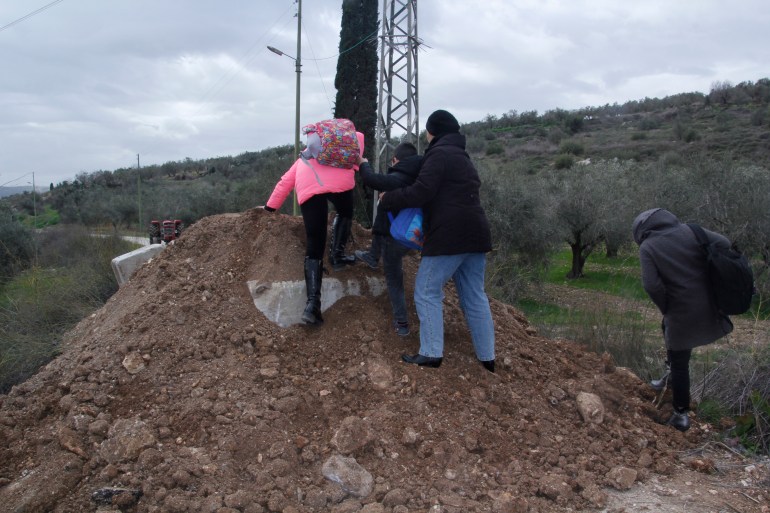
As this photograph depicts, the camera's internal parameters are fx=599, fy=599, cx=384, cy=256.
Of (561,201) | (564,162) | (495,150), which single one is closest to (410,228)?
→ (561,201)

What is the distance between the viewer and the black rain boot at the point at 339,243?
4887 mm

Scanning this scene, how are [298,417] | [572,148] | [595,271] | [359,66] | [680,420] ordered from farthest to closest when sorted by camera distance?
1. [572,148]
2. [595,271]
3. [359,66]
4. [680,420]
5. [298,417]

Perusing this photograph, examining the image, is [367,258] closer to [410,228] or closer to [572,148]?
[410,228]

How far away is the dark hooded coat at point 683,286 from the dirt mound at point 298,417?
708mm

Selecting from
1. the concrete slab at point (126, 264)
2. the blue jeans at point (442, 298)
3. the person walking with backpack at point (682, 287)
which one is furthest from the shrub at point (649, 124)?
the blue jeans at point (442, 298)

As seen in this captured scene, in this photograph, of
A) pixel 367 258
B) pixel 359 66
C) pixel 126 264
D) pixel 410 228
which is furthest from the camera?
pixel 359 66

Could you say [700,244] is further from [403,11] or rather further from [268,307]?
[403,11]

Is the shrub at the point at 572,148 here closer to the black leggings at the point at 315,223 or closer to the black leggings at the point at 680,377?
the black leggings at the point at 680,377

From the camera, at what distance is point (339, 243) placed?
16.1 ft

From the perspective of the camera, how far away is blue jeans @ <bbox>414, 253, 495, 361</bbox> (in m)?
4.04

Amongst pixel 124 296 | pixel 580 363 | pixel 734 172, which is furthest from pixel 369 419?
pixel 734 172

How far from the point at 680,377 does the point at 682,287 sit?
645 millimetres

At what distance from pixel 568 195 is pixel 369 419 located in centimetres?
1511

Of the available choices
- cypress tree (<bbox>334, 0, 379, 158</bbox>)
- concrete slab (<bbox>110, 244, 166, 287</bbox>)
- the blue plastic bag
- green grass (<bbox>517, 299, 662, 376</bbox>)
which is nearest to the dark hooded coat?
green grass (<bbox>517, 299, 662, 376</bbox>)
